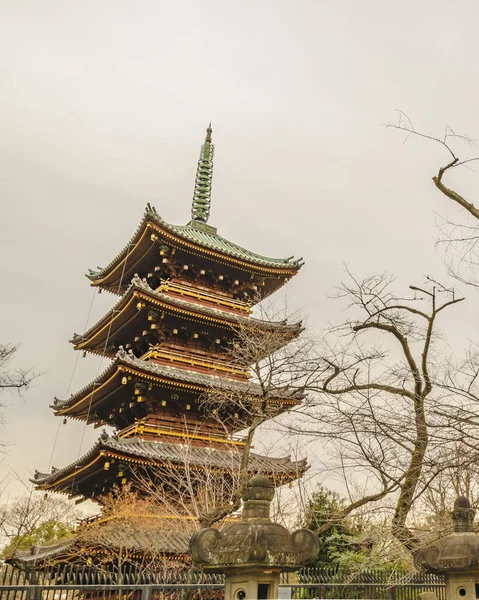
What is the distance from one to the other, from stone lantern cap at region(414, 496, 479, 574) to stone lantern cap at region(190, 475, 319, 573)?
168 centimetres

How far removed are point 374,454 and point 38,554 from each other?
1299 cm

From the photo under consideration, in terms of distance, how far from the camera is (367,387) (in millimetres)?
8398

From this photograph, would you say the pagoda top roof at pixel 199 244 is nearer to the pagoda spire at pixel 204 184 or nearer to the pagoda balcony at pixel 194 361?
the pagoda spire at pixel 204 184

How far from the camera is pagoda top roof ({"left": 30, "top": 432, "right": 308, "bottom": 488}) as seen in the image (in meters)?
17.3

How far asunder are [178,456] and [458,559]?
41.1 feet

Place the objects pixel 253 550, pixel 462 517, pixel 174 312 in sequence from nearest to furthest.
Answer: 1. pixel 253 550
2. pixel 462 517
3. pixel 174 312

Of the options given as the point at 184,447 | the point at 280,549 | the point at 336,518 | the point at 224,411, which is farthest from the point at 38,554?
the point at 280,549

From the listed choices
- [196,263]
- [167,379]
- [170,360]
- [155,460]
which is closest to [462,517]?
[155,460]

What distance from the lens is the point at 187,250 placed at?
22.0 m

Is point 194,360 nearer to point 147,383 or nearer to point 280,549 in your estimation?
point 147,383

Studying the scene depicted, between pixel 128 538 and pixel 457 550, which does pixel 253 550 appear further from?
pixel 128 538

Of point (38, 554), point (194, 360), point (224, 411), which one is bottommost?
point (38, 554)

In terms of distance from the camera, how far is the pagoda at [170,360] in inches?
740

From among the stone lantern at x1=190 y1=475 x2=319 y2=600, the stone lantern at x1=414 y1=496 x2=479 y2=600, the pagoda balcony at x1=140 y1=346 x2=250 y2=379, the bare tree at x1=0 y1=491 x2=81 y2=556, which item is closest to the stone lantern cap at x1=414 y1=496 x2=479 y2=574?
the stone lantern at x1=414 y1=496 x2=479 y2=600
